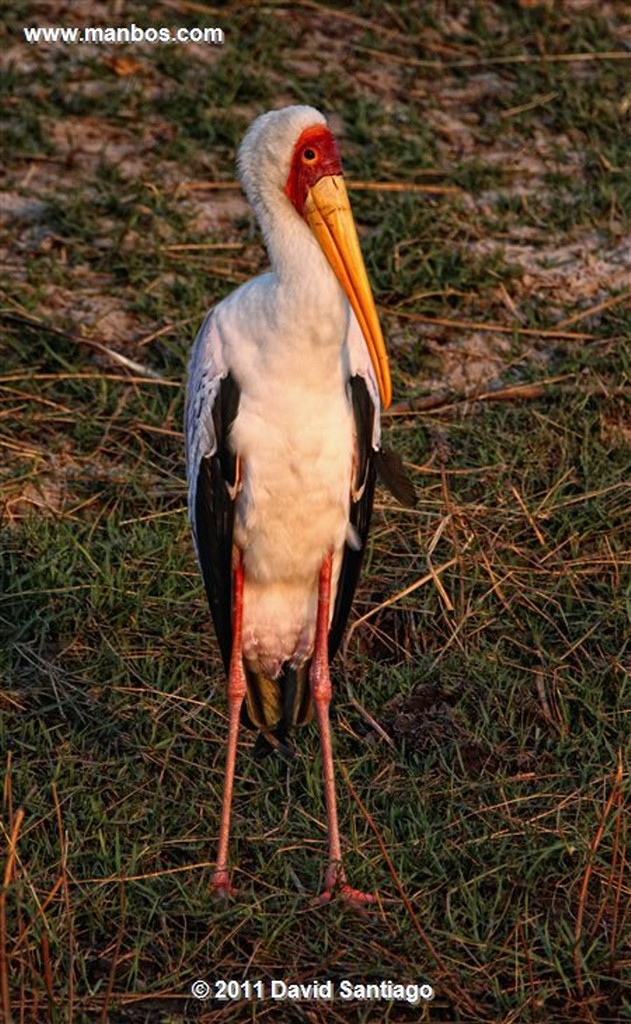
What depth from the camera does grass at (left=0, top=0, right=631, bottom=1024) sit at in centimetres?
434

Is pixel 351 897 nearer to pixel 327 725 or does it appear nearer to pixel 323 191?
pixel 327 725

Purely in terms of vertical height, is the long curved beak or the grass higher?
the long curved beak

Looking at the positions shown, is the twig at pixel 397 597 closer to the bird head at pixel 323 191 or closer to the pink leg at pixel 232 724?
the pink leg at pixel 232 724

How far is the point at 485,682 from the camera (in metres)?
5.39

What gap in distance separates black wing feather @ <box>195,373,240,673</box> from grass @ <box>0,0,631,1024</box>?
49cm

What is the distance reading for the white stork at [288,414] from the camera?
15.0ft

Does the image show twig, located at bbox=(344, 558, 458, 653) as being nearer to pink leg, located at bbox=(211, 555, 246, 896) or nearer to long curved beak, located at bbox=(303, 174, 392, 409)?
pink leg, located at bbox=(211, 555, 246, 896)

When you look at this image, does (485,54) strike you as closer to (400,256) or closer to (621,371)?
(400,256)

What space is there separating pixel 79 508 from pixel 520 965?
2.56 meters

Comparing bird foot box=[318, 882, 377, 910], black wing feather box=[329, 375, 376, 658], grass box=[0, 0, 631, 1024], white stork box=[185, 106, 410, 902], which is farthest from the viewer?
black wing feather box=[329, 375, 376, 658]

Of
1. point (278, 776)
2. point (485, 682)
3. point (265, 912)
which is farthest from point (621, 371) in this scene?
point (265, 912)

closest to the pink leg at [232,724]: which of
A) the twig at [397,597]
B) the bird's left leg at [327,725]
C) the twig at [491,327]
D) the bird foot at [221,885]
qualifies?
the bird foot at [221,885]

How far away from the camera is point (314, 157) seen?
15.2 ft

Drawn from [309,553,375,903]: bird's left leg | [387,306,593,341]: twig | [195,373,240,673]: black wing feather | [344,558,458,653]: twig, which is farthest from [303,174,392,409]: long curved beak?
[387,306,593,341]: twig
